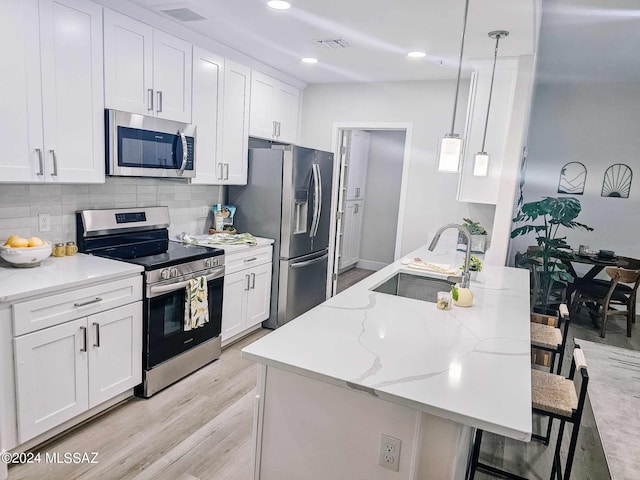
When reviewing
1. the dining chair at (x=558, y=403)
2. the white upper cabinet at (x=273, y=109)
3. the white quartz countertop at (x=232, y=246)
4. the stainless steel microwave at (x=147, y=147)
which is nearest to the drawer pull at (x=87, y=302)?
the stainless steel microwave at (x=147, y=147)

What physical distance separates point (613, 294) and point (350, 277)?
323cm

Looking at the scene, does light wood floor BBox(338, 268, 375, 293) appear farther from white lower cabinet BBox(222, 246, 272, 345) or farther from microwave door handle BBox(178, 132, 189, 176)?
microwave door handle BBox(178, 132, 189, 176)

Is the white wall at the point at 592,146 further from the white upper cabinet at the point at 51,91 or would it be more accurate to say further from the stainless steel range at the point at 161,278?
the white upper cabinet at the point at 51,91

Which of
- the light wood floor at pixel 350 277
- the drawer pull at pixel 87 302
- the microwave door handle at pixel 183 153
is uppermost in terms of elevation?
the microwave door handle at pixel 183 153

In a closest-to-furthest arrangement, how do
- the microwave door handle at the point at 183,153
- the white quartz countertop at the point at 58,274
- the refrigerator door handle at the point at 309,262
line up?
the white quartz countertop at the point at 58,274
the microwave door handle at the point at 183,153
the refrigerator door handle at the point at 309,262

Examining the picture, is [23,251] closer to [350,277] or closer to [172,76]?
[172,76]

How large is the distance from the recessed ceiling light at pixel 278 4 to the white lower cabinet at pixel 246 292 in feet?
5.84

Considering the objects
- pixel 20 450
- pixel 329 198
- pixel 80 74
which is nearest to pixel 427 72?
pixel 329 198

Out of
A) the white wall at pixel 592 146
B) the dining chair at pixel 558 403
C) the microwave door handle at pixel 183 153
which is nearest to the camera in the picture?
the dining chair at pixel 558 403

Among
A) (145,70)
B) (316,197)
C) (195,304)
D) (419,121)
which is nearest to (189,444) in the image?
(195,304)

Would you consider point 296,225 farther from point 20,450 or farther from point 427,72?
point 20,450

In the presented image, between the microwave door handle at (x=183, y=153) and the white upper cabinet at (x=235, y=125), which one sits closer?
the microwave door handle at (x=183, y=153)

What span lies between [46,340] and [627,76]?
628 centimetres

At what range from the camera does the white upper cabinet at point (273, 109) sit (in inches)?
158
